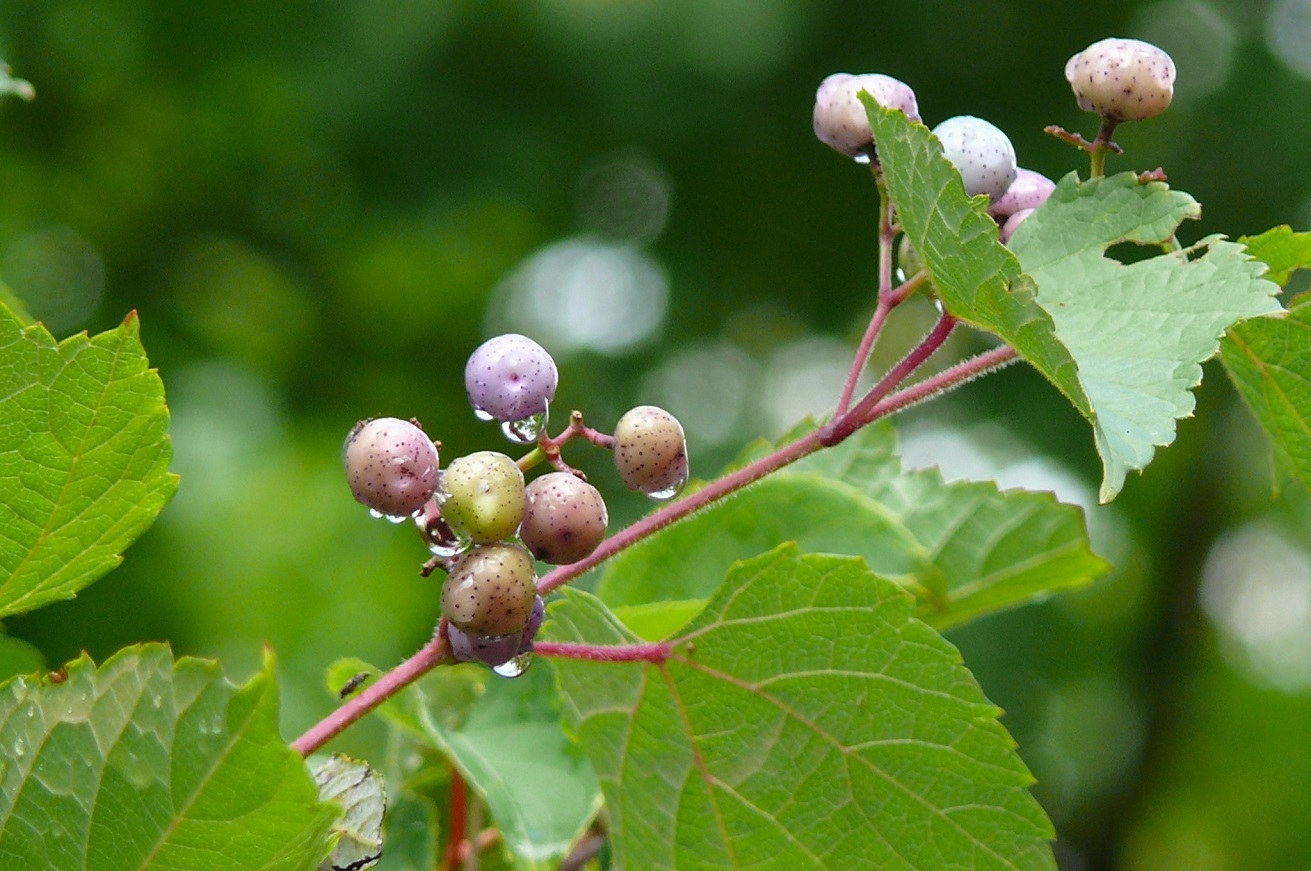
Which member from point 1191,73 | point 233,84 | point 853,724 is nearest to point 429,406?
point 233,84

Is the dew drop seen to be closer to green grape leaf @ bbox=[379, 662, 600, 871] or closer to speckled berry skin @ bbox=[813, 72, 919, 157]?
green grape leaf @ bbox=[379, 662, 600, 871]

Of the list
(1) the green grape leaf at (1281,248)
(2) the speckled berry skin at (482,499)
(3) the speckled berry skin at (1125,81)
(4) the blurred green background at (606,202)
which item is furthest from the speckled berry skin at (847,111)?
(4) the blurred green background at (606,202)

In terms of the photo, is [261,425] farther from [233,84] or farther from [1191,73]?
[1191,73]

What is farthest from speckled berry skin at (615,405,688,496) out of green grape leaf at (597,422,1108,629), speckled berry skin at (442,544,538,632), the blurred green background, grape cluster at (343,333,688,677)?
the blurred green background

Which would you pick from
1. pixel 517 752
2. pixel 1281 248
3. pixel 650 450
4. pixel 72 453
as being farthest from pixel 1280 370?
pixel 72 453

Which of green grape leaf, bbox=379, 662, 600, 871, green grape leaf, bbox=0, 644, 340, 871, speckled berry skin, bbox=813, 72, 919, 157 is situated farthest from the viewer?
green grape leaf, bbox=379, 662, 600, 871

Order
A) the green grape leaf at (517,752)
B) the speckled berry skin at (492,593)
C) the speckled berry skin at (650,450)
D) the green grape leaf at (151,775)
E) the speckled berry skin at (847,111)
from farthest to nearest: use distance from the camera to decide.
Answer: the green grape leaf at (517,752), the speckled berry skin at (847,111), the speckled berry skin at (650,450), the speckled berry skin at (492,593), the green grape leaf at (151,775)

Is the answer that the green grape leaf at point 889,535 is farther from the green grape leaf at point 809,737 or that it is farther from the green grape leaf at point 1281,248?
the green grape leaf at point 1281,248
